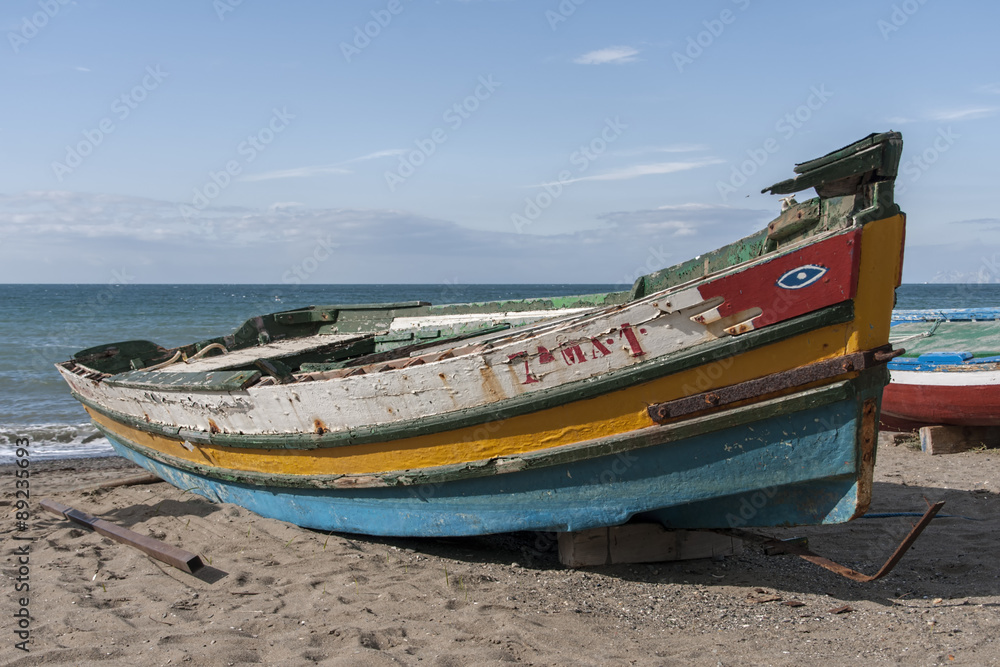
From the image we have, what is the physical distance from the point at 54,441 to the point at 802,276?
10707 millimetres

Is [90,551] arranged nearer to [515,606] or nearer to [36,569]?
[36,569]

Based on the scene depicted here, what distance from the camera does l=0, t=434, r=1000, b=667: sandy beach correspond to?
3271 millimetres

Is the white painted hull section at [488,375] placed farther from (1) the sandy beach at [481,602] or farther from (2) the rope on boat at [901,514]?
(2) the rope on boat at [901,514]

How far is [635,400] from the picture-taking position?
361 cm

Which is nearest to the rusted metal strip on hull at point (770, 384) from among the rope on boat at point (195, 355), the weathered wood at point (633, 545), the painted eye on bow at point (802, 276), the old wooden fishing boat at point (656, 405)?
the old wooden fishing boat at point (656, 405)

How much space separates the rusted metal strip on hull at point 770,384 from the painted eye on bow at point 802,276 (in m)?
0.38

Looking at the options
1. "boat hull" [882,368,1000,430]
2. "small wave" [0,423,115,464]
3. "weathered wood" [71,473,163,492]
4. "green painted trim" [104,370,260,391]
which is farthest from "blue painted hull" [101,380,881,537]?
"small wave" [0,423,115,464]

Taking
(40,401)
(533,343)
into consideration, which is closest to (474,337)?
(533,343)

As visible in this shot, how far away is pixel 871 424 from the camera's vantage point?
136 inches

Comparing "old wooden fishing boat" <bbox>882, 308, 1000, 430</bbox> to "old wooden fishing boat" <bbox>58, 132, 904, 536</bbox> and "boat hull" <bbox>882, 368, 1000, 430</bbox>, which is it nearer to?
"boat hull" <bbox>882, 368, 1000, 430</bbox>

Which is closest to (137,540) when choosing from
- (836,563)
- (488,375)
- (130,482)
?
(130,482)

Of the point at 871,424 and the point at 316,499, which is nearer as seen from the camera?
the point at 871,424

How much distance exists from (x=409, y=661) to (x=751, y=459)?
187cm

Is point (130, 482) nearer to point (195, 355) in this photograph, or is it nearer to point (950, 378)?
point (195, 355)
